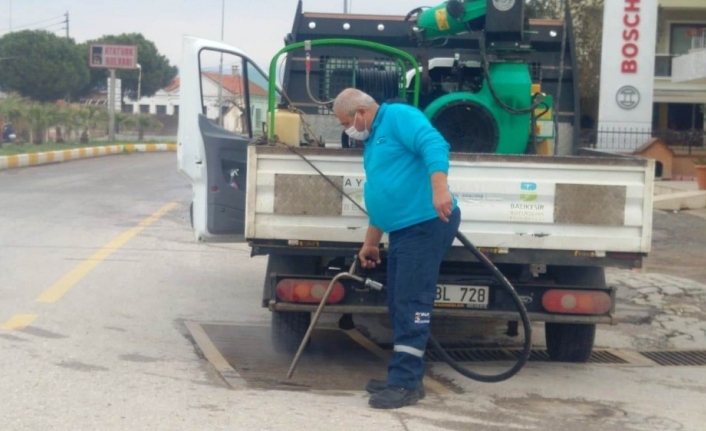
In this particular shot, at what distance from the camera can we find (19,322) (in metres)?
8.07

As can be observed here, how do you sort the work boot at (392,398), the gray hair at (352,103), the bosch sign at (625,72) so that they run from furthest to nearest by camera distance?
the bosch sign at (625,72), the gray hair at (352,103), the work boot at (392,398)

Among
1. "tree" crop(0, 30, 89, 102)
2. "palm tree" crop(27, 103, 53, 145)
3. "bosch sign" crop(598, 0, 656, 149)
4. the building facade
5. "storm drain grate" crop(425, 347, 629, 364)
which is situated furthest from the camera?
"tree" crop(0, 30, 89, 102)

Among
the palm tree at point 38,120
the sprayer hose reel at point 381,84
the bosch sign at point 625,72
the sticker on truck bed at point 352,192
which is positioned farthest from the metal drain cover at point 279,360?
the palm tree at point 38,120

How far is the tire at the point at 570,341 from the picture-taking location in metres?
7.44

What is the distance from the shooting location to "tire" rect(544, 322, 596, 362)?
24.4 ft

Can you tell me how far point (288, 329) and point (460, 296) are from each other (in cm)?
121

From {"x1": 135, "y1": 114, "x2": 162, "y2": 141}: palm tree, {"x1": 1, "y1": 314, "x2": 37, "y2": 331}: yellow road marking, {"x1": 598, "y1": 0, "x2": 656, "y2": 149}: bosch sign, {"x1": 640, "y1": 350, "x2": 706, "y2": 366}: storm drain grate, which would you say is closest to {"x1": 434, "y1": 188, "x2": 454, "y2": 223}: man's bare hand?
{"x1": 640, "y1": 350, "x2": 706, "y2": 366}: storm drain grate

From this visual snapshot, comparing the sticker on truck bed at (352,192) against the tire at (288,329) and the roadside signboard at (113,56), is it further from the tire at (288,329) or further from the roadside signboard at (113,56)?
the roadside signboard at (113,56)

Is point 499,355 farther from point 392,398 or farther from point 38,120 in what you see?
point 38,120

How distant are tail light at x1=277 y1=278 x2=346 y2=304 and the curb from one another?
2158 cm

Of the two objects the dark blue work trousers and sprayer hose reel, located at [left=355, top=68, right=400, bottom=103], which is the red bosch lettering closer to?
sprayer hose reel, located at [left=355, top=68, right=400, bottom=103]

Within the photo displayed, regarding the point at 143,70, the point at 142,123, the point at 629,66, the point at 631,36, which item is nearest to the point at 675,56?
the point at 631,36

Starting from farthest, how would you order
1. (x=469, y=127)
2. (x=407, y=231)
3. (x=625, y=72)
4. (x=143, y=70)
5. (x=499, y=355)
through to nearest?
(x=143, y=70), (x=625, y=72), (x=499, y=355), (x=469, y=127), (x=407, y=231)

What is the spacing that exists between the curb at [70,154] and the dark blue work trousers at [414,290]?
22.5m
